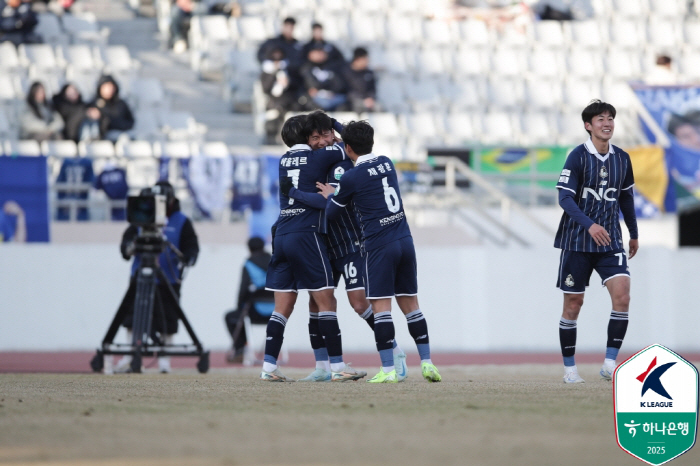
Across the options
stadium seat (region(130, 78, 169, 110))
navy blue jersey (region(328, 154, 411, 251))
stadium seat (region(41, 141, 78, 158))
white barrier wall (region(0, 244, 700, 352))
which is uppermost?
stadium seat (region(130, 78, 169, 110))

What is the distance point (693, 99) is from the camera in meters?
18.8

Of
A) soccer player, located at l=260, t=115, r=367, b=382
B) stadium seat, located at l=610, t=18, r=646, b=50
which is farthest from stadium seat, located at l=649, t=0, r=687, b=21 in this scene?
soccer player, located at l=260, t=115, r=367, b=382

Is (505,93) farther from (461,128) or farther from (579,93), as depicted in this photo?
(461,128)

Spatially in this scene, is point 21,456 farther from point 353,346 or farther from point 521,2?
point 521,2

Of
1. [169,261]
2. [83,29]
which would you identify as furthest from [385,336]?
[83,29]

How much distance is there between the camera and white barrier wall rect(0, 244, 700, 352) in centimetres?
1538

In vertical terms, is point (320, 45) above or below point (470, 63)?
above

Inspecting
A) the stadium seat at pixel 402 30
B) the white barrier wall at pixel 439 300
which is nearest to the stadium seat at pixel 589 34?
the stadium seat at pixel 402 30

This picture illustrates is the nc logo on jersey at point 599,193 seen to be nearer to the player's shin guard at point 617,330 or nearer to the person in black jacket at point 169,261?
the player's shin guard at point 617,330

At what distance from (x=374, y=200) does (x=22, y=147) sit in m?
10.0

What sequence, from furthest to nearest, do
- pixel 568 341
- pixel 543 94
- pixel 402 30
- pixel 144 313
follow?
1. pixel 402 30
2. pixel 543 94
3. pixel 144 313
4. pixel 568 341

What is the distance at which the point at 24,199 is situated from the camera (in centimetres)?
1514

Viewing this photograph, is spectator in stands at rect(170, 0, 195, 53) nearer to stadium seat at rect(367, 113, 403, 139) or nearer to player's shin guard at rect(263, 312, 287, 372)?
stadium seat at rect(367, 113, 403, 139)

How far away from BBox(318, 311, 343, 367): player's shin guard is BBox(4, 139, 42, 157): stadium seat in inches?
376
